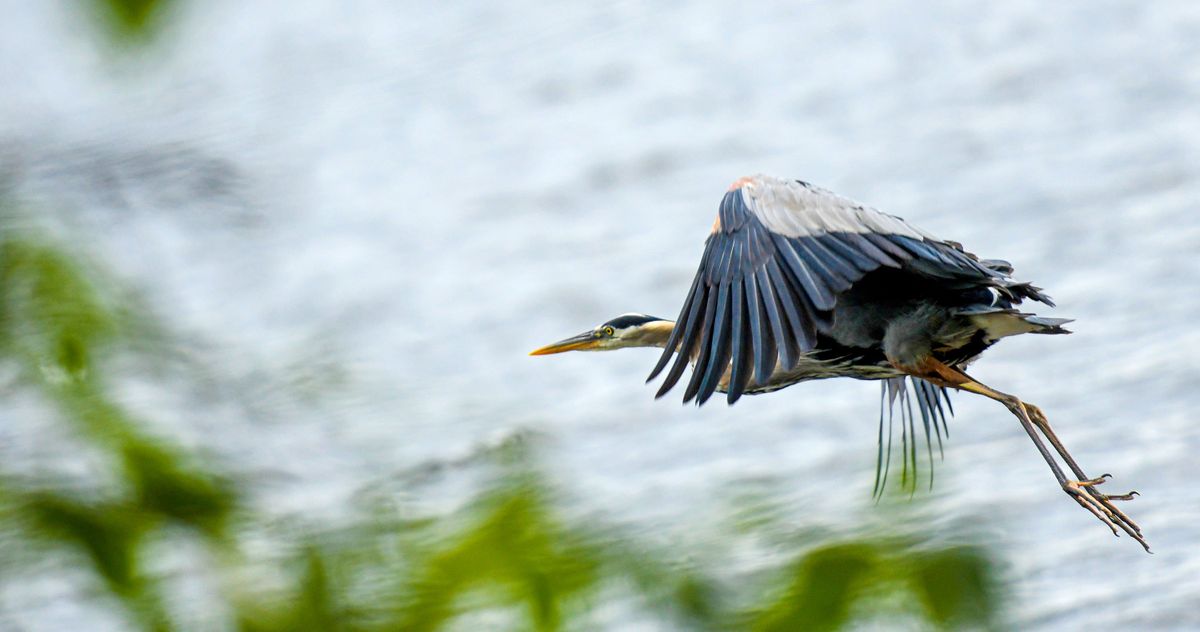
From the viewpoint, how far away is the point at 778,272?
3.82 metres

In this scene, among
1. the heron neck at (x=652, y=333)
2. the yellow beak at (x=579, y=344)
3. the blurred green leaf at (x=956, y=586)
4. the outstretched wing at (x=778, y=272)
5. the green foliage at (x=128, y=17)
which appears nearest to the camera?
the green foliage at (x=128, y=17)

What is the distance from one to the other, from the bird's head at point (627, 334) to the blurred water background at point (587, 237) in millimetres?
460

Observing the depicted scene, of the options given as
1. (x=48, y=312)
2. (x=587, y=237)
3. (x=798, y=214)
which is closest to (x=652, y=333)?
(x=798, y=214)

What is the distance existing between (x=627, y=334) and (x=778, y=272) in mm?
1626

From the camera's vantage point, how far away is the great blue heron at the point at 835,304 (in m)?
3.66

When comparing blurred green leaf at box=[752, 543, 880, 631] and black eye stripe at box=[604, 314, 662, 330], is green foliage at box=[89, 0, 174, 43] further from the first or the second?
black eye stripe at box=[604, 314, 662, 330]

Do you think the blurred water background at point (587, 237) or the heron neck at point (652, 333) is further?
the heron neck at point (652, 333)

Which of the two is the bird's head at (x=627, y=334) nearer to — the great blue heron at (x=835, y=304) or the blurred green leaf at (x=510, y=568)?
the great blue heron at (x=835, y=304)

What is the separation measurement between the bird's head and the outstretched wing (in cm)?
118

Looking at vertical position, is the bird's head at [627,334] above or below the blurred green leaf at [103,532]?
above

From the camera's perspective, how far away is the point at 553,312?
1402 centimetres

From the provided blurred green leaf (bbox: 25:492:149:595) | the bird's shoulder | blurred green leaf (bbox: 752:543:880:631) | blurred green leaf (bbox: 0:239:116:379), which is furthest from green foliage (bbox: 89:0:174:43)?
the bird's shoulder

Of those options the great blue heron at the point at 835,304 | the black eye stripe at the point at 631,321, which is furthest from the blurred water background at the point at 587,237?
the black eye stripe at the point at 631,321

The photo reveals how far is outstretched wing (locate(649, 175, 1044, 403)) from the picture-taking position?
3617mm
